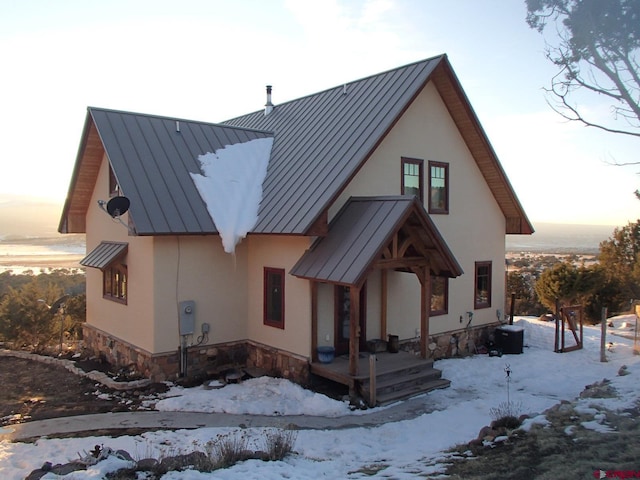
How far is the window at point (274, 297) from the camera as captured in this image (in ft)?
39.5

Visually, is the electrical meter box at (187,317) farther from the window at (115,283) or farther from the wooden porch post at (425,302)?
the wooden porch post at (425,302)

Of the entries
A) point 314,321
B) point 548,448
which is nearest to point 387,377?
point 314,321

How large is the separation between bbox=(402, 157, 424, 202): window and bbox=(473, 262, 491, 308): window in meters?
3.29

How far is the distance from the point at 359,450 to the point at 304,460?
1311mm

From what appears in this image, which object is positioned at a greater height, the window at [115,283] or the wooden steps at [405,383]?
the window at [115,283]

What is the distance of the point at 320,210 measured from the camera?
35.0 feet

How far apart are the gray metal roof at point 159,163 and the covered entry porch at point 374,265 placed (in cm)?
311

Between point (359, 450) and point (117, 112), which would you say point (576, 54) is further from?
point (117, 112)

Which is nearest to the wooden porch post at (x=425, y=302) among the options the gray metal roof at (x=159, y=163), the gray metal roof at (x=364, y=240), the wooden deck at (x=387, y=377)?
the gray metal roof at (x=364, y=240)

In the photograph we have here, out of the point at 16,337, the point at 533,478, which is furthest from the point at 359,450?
the point at 16,337

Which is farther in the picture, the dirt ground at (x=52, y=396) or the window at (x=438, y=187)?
the window at (x=438, y=187)

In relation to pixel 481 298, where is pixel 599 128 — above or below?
above

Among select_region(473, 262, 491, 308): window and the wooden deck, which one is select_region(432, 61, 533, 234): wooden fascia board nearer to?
select_region(473, 262, 491, 308): window

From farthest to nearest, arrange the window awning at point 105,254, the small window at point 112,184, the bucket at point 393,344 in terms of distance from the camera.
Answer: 1. the small window at point 112,184
2. the window awning at point 105,254
3. the bucket at point 393,344
